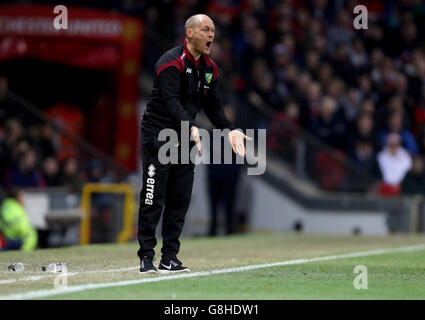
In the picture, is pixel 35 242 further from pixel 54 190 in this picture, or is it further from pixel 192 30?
pixel 192 30

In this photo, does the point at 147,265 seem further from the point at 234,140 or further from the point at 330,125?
the point at 330,125

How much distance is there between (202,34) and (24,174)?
913 cm

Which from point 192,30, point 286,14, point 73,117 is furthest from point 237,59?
point 192,30

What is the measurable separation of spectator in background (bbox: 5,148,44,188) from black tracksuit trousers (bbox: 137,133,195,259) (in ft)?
27.9

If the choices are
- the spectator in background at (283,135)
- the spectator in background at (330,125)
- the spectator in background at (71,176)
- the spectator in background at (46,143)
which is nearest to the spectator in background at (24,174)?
the spectator in background at (71,176)

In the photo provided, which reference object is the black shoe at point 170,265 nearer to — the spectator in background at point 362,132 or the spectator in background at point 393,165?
the spectator in background at point 393,165

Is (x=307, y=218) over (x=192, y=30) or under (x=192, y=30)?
under

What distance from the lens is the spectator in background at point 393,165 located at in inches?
762

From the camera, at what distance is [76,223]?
54.4ft

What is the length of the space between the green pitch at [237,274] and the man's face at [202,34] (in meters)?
1.99

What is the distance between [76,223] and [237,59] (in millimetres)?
6376

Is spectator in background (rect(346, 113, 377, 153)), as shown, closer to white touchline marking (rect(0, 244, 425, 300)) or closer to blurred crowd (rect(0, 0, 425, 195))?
blurred crowd (rect(0, 0, 425, 195))

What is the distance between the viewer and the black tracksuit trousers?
29.9ft

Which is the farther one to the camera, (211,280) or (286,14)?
(286,14)
